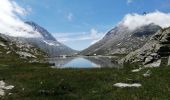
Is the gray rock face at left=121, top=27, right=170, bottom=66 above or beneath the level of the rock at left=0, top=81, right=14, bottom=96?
above

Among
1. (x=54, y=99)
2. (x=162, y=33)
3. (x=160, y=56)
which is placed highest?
(x=162, y=33)

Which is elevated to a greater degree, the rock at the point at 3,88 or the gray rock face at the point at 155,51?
the gray rock face at the point at 155,51

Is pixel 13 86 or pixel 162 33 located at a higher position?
pixel 162 33

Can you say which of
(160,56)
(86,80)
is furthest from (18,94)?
(160,56)

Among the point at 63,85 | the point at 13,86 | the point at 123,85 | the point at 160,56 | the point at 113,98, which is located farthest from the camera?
the point at 160,56

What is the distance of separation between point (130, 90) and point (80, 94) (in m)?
4.66

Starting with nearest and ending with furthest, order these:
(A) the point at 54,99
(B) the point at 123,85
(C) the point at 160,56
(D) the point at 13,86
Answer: (A) the point at 54,99
(B) the point at 123,85
(D) the point at 13,86
(C) the point at 160,56

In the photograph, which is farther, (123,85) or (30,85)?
(30,85)

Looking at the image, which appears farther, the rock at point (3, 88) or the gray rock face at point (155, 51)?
the gray rock face at point (155, 51)

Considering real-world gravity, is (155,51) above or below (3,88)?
above

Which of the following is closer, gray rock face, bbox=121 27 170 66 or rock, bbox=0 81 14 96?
rock, bbox=0 81 14 96

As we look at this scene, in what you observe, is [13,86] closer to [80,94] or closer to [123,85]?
[80,94]

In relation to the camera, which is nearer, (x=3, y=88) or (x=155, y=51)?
(x=3, y=88)

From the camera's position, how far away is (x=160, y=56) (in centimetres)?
8088
